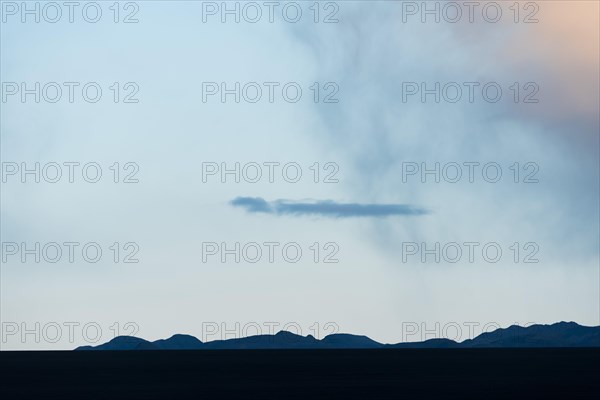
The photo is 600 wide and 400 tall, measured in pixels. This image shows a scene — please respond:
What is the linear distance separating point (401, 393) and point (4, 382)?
Answer: 1980 cm

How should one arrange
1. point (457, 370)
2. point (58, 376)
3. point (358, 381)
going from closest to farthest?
point (358, 381)
point (58, 376)
point (457, 370)

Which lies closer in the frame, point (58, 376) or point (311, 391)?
point (311, 391)

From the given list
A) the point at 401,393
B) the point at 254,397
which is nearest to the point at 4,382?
the point at 254,397

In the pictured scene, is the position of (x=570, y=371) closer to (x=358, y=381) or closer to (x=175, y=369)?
(x=358, y=381)

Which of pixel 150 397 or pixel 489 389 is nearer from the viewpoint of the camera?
pixel 150 397

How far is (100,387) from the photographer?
156ft

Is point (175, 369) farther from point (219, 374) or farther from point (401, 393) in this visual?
point (401, 393)

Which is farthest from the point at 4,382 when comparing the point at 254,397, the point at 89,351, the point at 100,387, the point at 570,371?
the point at 89,351

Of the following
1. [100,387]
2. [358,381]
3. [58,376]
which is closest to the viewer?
[100,387]

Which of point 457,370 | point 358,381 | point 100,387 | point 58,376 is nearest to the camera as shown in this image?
point 100,387

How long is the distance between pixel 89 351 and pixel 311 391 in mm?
75302

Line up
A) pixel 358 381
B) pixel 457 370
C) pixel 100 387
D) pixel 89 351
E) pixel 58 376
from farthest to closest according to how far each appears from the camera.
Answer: pixel 89 351 < pixel 457 370 < pixel 58 376 < pixel 358 381 < pixel 100 387

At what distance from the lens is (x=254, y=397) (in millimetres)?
41844

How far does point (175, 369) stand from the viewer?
66.7 m
